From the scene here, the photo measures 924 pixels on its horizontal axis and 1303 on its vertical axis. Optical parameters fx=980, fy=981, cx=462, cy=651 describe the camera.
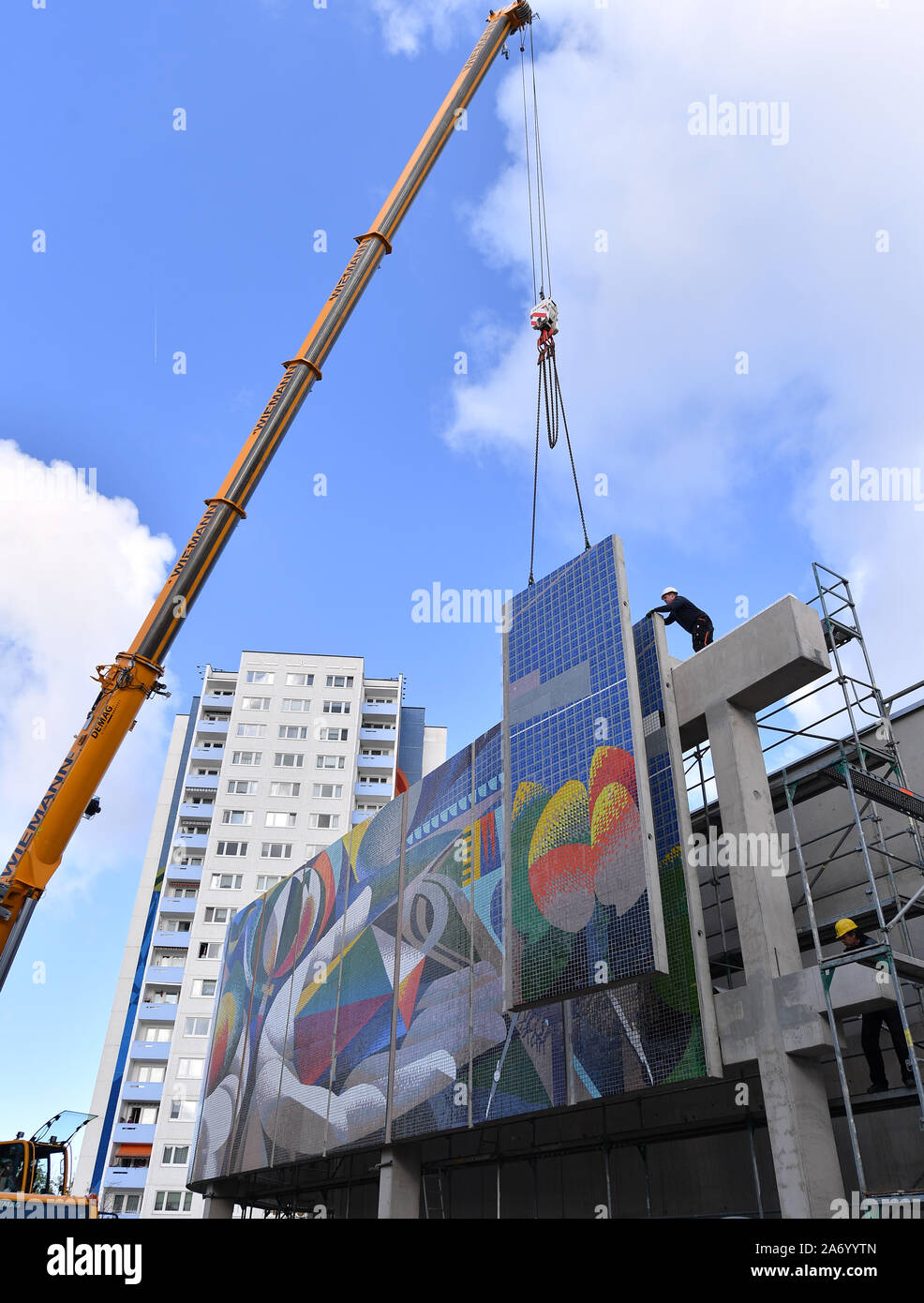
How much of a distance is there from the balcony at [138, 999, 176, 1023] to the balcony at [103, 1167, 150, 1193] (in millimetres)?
9274

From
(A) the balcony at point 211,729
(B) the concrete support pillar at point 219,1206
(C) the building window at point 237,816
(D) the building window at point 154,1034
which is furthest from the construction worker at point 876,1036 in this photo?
(A) the balcony at point 211,729

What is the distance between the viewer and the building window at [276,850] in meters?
72.6

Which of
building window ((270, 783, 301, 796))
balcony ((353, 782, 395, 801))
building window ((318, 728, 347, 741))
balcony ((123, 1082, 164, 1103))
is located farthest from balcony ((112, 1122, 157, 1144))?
building window ((318, 728, 347, 741))

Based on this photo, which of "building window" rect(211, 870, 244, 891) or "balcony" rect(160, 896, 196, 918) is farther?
"building window" rect(211, 870, 244, 891)

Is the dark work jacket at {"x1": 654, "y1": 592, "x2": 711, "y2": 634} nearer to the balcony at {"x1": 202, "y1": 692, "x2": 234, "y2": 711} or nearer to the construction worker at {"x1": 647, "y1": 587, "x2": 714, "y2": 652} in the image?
the construction worker at {"x1": 647, "y1": 587, "x2": 714, "y2": 652}

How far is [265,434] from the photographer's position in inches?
771

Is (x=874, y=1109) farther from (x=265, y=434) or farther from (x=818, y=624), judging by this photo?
(x=265, y=434)

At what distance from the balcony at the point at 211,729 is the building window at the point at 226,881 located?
12802 mm

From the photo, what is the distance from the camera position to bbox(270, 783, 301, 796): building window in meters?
75.3

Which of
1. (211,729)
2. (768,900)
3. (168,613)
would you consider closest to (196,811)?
(211,729)

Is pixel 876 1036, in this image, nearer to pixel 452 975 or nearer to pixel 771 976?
pixel 771 976

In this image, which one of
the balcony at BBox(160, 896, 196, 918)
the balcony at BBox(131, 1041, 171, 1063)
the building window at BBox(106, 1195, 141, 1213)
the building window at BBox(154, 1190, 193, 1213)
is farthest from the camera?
the balcony at BBox(160, 896, 196, 918)

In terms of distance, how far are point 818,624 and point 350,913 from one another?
14708 millimetres
